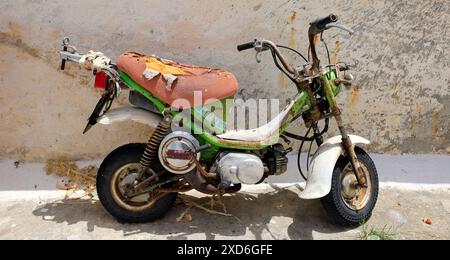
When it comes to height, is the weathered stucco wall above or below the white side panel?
above

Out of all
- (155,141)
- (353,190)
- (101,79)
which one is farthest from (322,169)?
(101,79)

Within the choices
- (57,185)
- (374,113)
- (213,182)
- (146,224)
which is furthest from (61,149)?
(374,113)

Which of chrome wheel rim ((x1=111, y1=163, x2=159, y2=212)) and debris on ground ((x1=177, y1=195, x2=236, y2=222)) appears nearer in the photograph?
chrome wheel rim ((x1=111, y1=163, x2=159, y2=212))

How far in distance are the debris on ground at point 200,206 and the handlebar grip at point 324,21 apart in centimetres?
153

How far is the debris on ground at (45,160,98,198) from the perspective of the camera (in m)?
3.99

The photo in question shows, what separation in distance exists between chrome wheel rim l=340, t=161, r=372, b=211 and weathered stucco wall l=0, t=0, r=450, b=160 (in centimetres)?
86

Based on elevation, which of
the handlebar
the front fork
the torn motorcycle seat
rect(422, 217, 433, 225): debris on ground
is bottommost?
rect(422, 217, 433, 225): debris on ground

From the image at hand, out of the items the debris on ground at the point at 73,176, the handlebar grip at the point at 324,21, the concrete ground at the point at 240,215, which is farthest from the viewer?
the debris on ground at the point at 73,176

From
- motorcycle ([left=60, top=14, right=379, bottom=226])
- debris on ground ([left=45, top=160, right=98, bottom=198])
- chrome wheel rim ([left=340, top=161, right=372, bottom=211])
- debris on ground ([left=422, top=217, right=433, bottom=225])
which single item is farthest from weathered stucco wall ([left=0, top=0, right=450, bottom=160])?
debris on ground ([left=422, top=217, right=433, bottom=225])

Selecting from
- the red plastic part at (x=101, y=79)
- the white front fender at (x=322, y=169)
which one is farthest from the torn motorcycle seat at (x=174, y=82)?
the white front fender at (x=322, y=169)

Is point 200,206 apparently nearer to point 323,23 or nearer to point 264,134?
point 264,134

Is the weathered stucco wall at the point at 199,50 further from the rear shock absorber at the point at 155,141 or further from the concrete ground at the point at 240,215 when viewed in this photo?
the rear shock absorber at the point at 155,141

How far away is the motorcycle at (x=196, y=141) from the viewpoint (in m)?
3.32

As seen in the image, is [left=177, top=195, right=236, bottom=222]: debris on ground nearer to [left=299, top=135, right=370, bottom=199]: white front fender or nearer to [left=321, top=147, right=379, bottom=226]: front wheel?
[left=299, top=135, right=370, bottom=199]: white front fender
